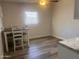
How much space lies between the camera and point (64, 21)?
496 centimetres

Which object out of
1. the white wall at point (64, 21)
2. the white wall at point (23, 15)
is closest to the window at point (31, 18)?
the white wall at point (23, 15)

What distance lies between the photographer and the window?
5.24m

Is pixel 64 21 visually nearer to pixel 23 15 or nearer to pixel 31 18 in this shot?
pixel 31 18

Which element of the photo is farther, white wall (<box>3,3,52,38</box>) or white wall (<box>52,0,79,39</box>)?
white wall (<box>3,3,52,38</box>)

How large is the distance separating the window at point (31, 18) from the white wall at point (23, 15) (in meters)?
0.21

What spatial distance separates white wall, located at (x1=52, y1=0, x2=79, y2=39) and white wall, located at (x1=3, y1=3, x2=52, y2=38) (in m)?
0.42

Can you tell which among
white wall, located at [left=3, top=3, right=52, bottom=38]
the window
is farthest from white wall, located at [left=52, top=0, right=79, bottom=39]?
the window

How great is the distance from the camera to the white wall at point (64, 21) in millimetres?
4395

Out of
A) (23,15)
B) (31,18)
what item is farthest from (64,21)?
(23,15)

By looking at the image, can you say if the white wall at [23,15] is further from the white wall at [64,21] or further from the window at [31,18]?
the white wall at [64,21]

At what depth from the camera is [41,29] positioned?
574 cm

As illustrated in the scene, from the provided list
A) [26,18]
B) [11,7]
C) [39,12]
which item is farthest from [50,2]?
[11,7]

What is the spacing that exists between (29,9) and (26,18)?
0.50m

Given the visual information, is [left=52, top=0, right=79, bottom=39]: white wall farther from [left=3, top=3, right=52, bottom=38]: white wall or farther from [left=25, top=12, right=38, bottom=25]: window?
[left=25, top=12, right=38, bottom=25]: window
